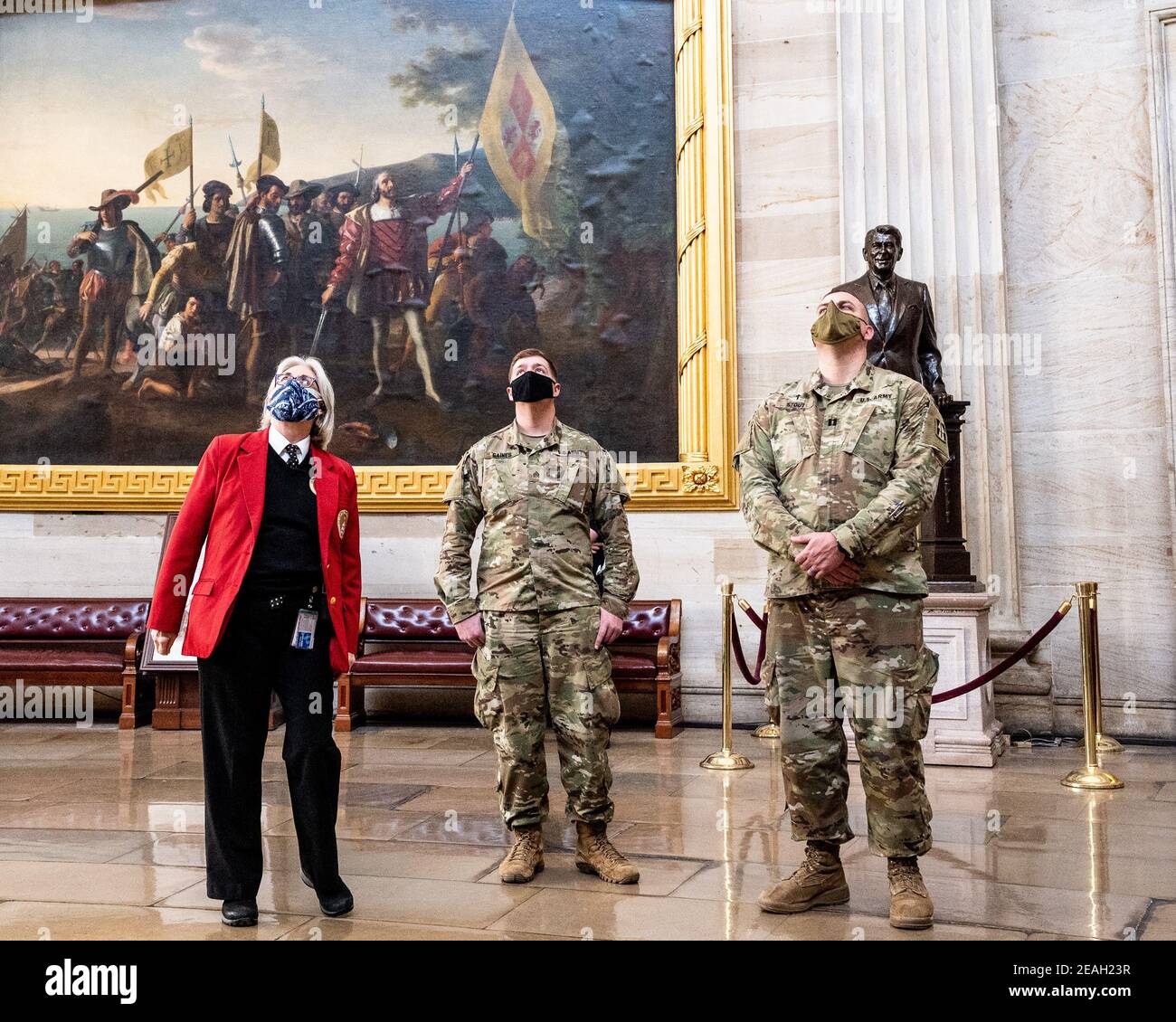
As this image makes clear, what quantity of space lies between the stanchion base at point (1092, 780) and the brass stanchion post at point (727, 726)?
190 cm

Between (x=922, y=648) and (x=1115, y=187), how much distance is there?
6104 mm

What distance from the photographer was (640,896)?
397 centimetres

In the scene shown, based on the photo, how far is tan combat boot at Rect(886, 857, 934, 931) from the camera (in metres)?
3.53

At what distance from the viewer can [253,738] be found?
3674 millimetres

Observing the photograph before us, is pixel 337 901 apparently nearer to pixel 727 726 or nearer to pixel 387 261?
pixel 727 726

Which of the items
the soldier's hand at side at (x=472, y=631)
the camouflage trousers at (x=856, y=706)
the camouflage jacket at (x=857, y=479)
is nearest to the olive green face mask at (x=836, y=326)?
the camouflage jacket at (x=857, y=479)

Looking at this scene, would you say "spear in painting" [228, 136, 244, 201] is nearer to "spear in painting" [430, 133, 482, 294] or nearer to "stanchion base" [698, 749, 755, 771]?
"spear in painting" [430, 133, 482, 294]

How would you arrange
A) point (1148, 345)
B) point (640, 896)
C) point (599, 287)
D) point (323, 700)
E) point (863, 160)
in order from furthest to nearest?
point (599, 287), point (863, 160), point (1148, 345), point (640, 896), point (323, 700)

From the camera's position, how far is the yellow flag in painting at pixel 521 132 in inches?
367

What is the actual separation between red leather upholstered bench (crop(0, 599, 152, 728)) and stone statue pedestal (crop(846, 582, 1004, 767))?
19.3 ft

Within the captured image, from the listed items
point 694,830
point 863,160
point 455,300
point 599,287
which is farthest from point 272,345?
point 694,830

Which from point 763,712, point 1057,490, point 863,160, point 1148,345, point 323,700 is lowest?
point 763,712

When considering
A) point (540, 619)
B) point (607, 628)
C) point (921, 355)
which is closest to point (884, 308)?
point (921, 355)

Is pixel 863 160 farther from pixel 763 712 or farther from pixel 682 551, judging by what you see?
pixel 763 712
